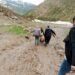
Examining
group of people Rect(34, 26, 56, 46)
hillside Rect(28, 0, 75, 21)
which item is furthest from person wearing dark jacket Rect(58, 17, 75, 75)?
hillside Rect(28, 0, 75, 21)

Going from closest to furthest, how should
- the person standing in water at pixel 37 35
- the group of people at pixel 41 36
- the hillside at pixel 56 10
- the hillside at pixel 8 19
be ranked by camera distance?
the person standing in water at pixel 37 35 < the group of people at pixel 41 36 < the hillside at pixel 8 19 < the hillside at pixel 56 10

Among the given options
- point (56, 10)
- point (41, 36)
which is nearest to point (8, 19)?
point (41, 36)

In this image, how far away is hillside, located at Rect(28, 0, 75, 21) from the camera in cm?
10394

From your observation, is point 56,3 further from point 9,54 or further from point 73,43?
point 73,43

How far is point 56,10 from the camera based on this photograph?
112 metres

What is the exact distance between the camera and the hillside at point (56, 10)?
10394 cm

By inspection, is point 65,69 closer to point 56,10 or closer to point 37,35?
point 37,35

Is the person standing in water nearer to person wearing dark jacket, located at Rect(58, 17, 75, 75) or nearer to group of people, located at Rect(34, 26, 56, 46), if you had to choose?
group of people, located at Rect(34, 26, 56, 46)

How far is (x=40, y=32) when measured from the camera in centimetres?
2569

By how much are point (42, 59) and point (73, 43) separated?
1260 centimetres

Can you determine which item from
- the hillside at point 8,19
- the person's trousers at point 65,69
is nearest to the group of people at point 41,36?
the person's trousers at point 65,69

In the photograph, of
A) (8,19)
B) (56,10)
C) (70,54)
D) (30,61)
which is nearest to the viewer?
(70,54)

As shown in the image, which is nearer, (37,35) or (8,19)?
(37,35)

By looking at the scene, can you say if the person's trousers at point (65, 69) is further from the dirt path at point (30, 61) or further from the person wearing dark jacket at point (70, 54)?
the dirt path at point (30, 61)
